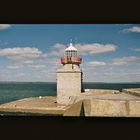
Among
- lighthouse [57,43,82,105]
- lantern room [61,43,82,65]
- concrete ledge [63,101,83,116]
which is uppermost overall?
lantern room [61,43,82,65]

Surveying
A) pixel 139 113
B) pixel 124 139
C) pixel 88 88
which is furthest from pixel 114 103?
pixel 124 139

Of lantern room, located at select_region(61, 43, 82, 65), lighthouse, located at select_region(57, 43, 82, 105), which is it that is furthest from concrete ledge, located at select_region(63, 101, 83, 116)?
lighthouse, located at select_region(57, 43, 82, 105)

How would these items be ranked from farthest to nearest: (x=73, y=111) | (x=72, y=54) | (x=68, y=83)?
(x=68, y=83)
(x=72, y=54)
(x=73, y=111)

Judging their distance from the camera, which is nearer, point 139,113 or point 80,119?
point 80,119

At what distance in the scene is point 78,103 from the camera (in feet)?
19.0

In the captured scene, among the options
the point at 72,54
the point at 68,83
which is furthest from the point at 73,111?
the point at 68,83

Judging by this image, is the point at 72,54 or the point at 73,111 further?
the point at 72,54

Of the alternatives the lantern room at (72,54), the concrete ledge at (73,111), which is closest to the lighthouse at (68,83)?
the lantern room at (72,54)

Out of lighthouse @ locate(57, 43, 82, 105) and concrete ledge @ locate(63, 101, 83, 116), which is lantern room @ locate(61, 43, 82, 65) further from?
concrete ledge @ locate(63, 101, 83, 116)

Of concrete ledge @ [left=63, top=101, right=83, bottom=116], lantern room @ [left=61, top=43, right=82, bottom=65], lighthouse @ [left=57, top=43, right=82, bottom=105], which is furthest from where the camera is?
lighthouse @ [left=57, top=43, right=82, bottom=105]

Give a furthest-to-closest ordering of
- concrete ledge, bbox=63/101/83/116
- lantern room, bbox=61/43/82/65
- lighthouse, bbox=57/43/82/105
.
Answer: lighthouse, bbox=57/43/82/105, lantern room, bbox=61/43/82/65, concrete ledge, bbox=63/101/83/116

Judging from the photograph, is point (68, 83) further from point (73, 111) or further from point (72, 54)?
point (73, 111)
